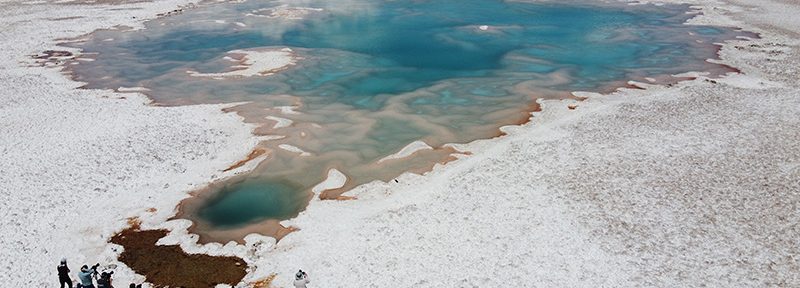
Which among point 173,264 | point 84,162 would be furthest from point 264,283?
point 84,162

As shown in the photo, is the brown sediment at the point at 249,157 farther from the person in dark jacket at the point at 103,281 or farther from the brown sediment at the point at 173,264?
the person in dark jacket at the point at 103,281

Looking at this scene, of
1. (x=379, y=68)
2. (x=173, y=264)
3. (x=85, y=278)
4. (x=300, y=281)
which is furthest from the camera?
(x=379, y=68)

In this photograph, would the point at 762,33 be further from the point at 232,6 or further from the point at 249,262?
the point at 232,6

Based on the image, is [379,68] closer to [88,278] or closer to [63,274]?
[63,274]

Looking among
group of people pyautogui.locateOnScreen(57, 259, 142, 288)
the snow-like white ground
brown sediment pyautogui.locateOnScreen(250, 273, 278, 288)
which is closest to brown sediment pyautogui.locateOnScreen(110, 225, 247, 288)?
the snow-like white ground

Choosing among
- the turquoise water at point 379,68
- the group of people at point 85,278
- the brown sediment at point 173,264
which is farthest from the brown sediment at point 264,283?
the turquoise water at point 379,68

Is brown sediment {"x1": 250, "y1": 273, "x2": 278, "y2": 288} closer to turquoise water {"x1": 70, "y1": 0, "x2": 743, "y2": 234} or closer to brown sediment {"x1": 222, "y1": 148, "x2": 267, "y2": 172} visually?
turquoise water {"x1": 70, "y1": 0, "x2": 743, "y2": 234}
